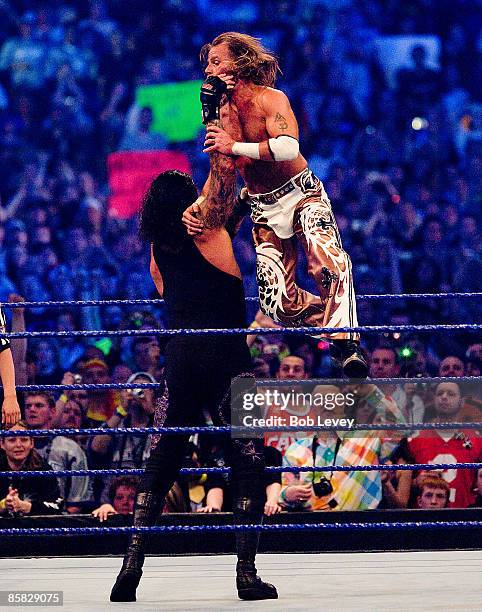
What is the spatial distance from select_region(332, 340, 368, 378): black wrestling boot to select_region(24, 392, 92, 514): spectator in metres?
1.58

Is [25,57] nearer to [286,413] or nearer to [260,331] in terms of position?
[286,413]

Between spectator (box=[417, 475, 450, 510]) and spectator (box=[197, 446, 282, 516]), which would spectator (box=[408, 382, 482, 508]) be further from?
spectator (box=[197, 446, 282, 516])

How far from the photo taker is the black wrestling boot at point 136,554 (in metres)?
3.30

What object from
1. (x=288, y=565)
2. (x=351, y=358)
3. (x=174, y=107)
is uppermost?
(x=174, y=107)

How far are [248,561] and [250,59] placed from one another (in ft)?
4.82

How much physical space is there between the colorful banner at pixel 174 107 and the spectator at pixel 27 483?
481 cm

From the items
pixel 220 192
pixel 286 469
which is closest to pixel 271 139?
pixel 220 192

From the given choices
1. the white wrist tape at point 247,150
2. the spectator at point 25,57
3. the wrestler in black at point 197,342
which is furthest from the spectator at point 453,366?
the spectator at point 25,57

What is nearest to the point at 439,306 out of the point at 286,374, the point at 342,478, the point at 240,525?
the point at 286,374

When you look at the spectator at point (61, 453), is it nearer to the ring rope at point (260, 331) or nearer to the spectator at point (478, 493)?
the ring rope at point (260, 331)

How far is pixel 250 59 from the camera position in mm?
3582

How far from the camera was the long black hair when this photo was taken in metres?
3.43

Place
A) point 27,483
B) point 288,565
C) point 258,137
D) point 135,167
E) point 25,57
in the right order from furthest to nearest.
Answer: point 25,57 < point 135,167 < point 27,483 < point 288,565 < point 258,137

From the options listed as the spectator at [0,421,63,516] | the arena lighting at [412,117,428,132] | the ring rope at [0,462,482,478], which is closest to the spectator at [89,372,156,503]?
the spectator at [0,421,63,516]
